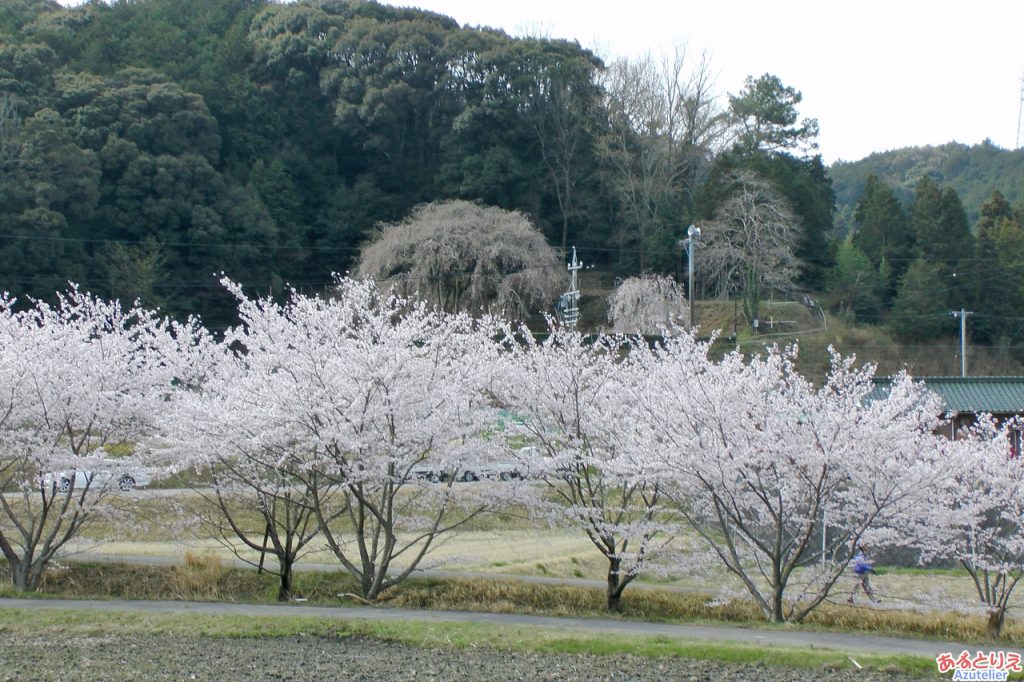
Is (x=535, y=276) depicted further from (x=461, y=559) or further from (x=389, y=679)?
(x=389, y=679)

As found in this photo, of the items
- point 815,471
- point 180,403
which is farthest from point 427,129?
point 815,471

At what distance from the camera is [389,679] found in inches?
356

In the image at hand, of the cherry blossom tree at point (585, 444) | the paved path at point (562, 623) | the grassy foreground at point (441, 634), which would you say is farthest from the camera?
the cherry blossom tree at point (585, 444)

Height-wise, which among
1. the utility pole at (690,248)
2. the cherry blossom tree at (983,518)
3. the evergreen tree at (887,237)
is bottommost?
the cherry blossom tree at (983,518)

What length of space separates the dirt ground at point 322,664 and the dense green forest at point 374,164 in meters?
25.8

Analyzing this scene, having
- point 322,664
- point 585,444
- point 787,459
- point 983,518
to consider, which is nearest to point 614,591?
point 585,444

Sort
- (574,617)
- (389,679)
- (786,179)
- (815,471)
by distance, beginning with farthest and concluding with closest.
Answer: (786,179) < (574,617) < (815,471) < (389,679)

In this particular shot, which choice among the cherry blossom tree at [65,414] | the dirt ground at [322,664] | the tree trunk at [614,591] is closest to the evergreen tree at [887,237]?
the tree trunk at [614,591]

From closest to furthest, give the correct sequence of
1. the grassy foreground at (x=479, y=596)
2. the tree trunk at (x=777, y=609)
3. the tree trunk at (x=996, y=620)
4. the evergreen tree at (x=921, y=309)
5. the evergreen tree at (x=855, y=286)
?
the tree trunk at (x=777, y=609) < the tree trunk at (x=996, y=620) < the grassy foreground at (x=479, y=596) < the evergreen tree at (x=921, y=309) < the evergreen tree at (x=855, y=286)

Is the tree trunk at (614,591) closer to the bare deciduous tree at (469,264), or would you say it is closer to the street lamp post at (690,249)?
the street lamp post at (690,249)

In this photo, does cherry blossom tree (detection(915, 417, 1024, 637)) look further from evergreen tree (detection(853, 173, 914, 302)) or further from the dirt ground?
evergreen tree (detection(853, 173, 914, 302))

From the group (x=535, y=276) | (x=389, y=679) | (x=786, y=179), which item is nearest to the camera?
(x=389, y=679)

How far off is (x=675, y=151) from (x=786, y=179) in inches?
208

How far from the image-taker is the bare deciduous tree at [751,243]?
3500cm
